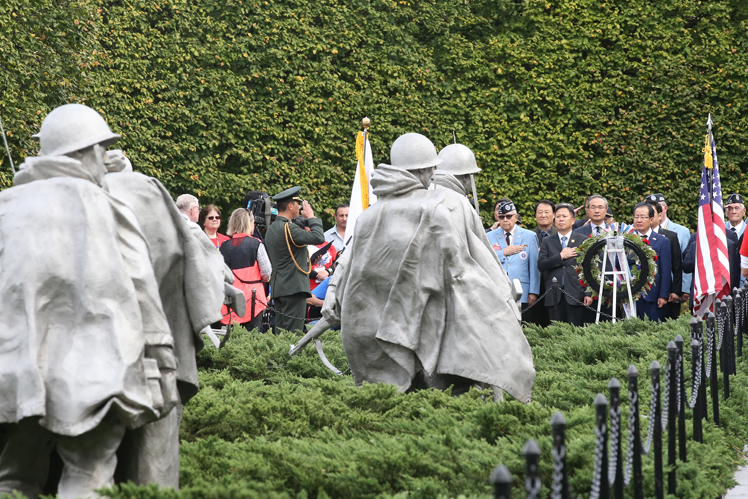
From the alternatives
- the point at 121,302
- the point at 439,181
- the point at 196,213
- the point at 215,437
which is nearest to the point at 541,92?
the point at 196,213

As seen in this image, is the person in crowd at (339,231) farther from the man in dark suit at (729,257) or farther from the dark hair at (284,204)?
the man in dark suit at (729,257)

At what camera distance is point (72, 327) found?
3.88 m

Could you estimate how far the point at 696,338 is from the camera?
20.6 feet

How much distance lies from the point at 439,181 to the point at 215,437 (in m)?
3.49

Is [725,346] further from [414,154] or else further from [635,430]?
[635,430]

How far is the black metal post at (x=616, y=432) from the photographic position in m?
4.03

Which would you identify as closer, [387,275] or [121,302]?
[121,302]

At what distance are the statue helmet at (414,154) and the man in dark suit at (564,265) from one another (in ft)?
17.7

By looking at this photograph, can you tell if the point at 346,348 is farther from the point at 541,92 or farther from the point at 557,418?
the point at 541,92

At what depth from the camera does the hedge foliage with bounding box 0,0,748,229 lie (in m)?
19.0

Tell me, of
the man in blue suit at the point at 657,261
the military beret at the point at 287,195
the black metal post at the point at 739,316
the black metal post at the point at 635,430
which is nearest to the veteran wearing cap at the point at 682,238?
the man in blue suit at the point at 657,261

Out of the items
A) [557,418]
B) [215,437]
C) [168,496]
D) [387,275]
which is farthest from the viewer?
[387,275]

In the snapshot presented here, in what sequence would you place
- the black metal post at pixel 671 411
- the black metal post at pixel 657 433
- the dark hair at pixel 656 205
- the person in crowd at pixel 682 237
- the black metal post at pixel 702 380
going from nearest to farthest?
1. the black metal post at pixel 657 433
2. the black metal post at pixel 671 411
3. the black metal post at pixel 702 380
4. the person in crowd at pixel 682 237
5. the dark hair at pixel 656 205

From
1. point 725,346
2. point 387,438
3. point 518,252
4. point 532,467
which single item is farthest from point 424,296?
point 518,252
